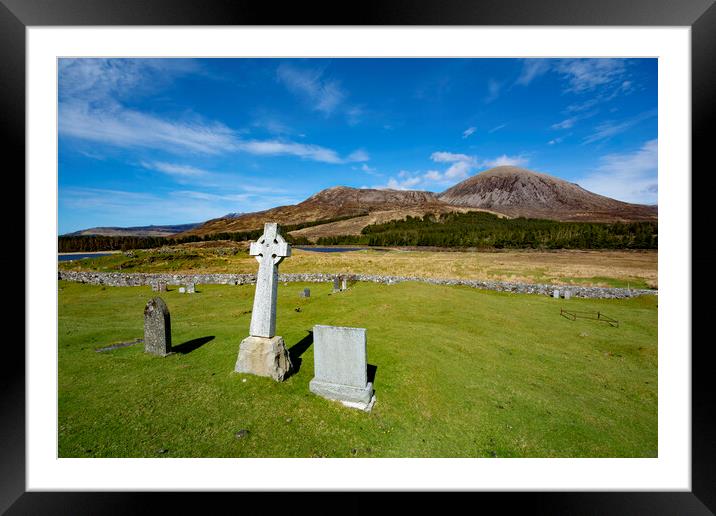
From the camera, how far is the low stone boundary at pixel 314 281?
17.4m

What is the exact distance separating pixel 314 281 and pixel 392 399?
730 inches

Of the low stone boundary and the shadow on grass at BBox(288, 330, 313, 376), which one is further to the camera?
the low stone boundary

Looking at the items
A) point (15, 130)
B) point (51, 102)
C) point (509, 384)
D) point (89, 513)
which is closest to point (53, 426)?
point (89, 513)

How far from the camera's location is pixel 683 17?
3316 mm

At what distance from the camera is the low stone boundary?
17.4 meters

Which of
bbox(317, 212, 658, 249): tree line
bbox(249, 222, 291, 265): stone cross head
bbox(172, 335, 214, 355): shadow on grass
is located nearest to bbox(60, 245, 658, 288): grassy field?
bbox(317, 212, 658, 249): tree line

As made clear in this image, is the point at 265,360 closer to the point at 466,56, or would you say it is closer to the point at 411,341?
the point at 411,341

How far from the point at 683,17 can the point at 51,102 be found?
27.5 ft

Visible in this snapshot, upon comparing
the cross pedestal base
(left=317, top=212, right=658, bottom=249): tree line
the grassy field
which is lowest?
the cross pedestal base

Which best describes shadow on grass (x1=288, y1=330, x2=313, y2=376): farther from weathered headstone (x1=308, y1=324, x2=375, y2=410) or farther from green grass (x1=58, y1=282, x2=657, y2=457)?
weathered headstone (x1=308, y1=324, x2=375, y2=410)

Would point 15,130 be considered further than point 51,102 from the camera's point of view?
No

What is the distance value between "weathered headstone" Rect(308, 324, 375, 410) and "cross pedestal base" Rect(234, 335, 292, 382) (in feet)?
2.29

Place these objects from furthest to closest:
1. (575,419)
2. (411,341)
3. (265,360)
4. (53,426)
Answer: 1. (411,341)
2. (265,360)
3. (575,419)
4. (53,426)

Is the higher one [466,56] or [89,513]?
[466,56]
